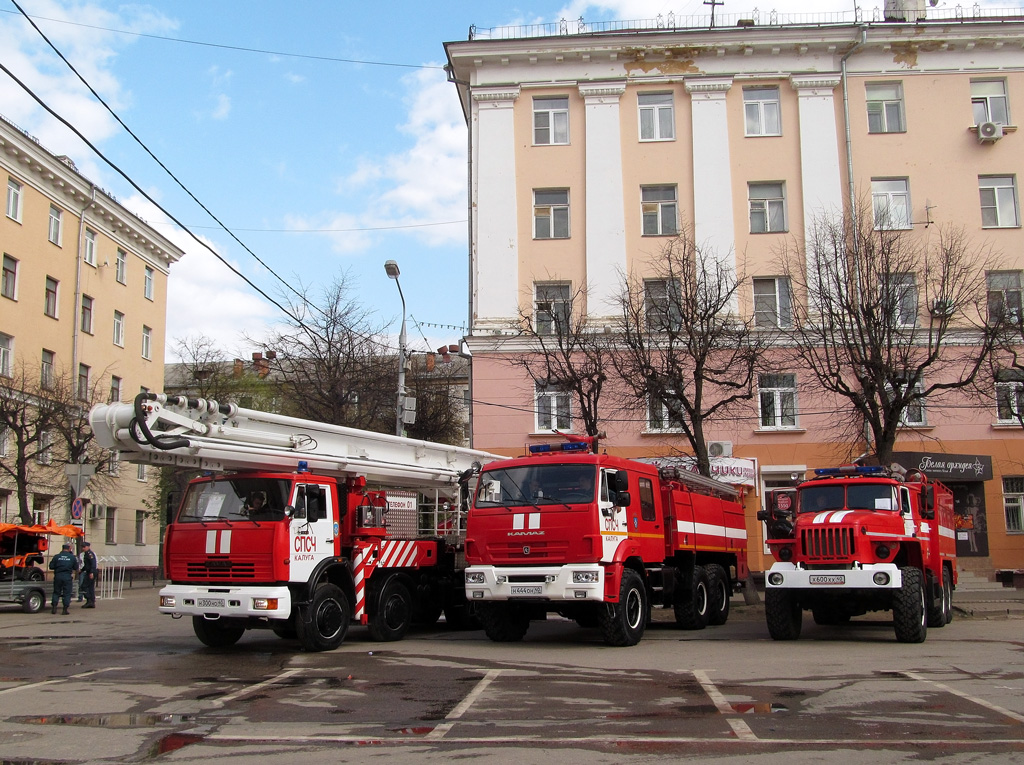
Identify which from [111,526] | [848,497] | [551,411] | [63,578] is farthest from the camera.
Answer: [111,526]

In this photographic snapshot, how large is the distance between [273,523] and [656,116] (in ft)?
A: 69.7

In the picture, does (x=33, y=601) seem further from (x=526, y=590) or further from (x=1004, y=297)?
(x=1004, y=297)

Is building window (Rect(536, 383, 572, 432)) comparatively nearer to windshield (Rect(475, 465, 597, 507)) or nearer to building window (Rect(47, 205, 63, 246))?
windshield (Rect(475, 465, 597, 507))

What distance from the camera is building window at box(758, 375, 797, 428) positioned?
28.2m

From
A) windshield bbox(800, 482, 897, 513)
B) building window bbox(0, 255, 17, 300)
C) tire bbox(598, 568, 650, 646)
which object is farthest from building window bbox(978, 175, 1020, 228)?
building window bbox(0, 255, 17, 300)

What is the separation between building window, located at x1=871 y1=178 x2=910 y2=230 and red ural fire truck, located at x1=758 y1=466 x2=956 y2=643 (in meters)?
14.5

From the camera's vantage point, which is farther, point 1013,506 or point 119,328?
point 119,328

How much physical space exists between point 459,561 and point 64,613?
11.5 meters

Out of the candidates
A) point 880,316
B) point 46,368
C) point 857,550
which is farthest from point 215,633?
point 46,368

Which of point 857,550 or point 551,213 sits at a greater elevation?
point 551,213

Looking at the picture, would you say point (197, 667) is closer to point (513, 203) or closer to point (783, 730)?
point (783, 730)

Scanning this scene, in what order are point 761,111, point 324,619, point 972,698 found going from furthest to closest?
point 761,111
point 324,619
point 972,698

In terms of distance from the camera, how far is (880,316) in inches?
846

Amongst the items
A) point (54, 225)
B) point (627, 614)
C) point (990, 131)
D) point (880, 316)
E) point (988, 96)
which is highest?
point (988, 96)
